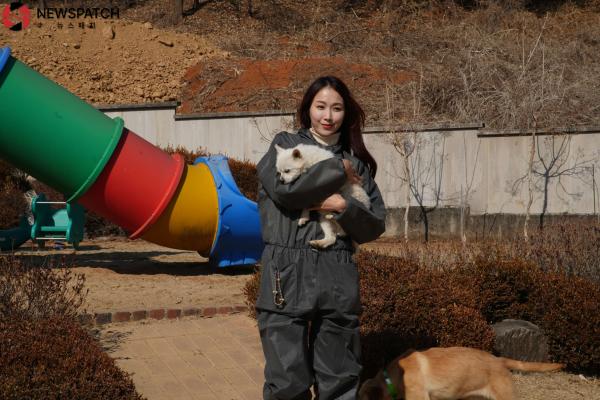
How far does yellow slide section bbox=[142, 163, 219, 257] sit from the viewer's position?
9492mm

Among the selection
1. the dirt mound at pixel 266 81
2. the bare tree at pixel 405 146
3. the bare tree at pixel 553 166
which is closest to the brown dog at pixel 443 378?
the bare tree at pixel 405 146

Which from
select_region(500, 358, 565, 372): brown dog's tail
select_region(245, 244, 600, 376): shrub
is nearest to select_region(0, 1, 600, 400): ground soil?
select_region(245, 244, 600, 376): shrub

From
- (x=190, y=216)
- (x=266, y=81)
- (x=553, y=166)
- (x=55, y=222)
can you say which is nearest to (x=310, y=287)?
(x=190, y=216)

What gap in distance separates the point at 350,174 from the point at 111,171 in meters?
5.82

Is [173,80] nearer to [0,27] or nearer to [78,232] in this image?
[0,27]

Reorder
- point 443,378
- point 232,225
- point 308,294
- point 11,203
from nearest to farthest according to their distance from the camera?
point 308,294 < point 443,378 < point 232,225 < point 11,203

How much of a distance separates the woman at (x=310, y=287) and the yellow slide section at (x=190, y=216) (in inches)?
228

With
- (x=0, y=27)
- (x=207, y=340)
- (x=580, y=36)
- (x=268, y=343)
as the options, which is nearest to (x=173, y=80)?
(x=0, y=27)

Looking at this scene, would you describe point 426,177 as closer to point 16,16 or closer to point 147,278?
point 147,278

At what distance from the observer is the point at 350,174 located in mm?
3762

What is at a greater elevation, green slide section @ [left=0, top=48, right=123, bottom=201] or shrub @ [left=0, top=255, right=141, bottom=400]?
green slide section @ [left=0, top=48, right=123, bottom=201]

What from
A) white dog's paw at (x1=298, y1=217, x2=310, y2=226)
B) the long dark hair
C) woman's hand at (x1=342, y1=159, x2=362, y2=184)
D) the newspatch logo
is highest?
the newspatch logo

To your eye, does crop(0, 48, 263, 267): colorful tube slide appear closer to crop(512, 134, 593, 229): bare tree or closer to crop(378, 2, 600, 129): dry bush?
crop(512, 134, 593, 229): bare tree

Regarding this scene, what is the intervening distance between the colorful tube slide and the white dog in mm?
5610
